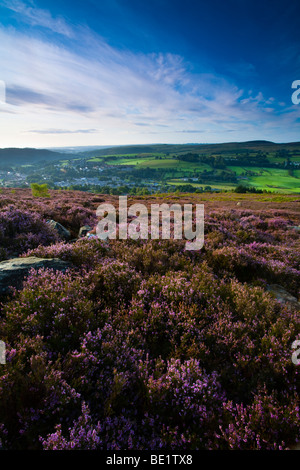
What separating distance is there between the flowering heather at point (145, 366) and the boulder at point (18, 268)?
0.22m

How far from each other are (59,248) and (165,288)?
11.0 feet

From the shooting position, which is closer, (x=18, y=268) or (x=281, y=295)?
(x=18, y=268)

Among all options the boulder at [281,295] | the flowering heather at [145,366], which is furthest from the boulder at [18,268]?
the boulder at [281,295]

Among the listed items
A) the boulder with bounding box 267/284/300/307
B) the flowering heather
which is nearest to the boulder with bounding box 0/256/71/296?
the flowering heather

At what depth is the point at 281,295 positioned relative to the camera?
17.5 feet

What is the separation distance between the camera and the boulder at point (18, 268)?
419 centimetres

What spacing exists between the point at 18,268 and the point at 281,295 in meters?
6.42

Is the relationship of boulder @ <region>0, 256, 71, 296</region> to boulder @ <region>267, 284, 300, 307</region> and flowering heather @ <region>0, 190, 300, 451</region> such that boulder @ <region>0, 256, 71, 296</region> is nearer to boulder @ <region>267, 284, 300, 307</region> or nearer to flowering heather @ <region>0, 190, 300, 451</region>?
flowering heather @ <region>0, 190, 300, 451</region>

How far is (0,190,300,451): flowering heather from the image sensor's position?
7.57 feet

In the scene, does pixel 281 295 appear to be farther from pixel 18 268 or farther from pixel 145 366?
pixel 18 268

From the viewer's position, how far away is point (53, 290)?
12.9 ft

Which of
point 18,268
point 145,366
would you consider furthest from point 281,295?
point 18,268

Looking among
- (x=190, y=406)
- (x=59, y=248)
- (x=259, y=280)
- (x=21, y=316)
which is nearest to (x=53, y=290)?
(x=21, y=316)
